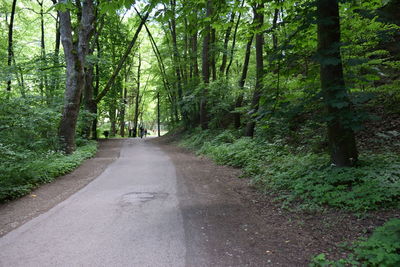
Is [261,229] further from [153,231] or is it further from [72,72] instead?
[72,72]

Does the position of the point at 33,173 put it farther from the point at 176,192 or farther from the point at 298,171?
the point at 298,171

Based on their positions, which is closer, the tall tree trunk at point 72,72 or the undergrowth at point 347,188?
the undergrowth at point 347,188

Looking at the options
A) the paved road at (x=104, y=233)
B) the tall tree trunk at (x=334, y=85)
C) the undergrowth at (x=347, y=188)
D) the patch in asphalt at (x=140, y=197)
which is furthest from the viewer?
the patch in asphalt at (x=140, y=197)

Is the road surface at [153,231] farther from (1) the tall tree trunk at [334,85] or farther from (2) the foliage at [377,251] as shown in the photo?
(1) the tall tree trunk at [334,85]

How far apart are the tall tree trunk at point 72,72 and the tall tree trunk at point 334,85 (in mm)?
10589

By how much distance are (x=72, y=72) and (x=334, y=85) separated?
11285 millimetres

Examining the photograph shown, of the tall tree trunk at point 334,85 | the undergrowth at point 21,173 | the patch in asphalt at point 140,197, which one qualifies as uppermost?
the tall tree trunk at point 334,85

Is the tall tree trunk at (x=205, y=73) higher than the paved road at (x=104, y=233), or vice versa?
the tall tree trunk at (x=205, y=73)

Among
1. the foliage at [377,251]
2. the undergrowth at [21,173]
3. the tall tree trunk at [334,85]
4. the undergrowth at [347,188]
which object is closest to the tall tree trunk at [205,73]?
the undergrowth at [347,188]

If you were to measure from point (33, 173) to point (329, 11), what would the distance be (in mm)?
8265

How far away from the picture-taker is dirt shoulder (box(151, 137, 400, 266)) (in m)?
3.32

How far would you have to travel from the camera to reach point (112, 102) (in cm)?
2617

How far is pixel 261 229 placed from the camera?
4.15m

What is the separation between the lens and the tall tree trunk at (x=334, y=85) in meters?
4.46
